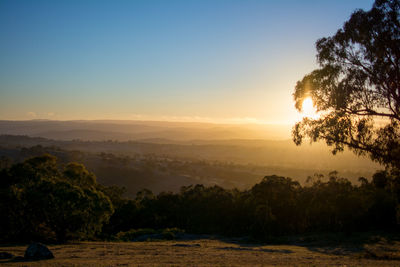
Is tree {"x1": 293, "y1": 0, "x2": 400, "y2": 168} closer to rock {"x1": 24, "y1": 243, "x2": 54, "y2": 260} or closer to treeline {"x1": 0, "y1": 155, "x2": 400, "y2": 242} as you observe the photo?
treeline {"x1": 0, "y1": 155, "x2": 400, "y2": 242}

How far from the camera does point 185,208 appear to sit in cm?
2623

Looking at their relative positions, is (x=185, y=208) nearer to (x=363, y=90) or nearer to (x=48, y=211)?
(x=48, y=211)

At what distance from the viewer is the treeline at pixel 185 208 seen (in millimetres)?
16516

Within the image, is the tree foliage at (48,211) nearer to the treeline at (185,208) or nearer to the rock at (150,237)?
the treeline at (185,208)

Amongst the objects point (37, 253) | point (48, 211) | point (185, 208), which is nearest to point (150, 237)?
point (48, 211)

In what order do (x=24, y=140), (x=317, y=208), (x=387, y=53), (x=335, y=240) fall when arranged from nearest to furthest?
(x=387, y=53) → (x=335, y=240) → (x=317, y=208) → (x=24, y=140)

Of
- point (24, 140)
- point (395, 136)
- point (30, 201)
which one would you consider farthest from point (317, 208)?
point (24, 140)

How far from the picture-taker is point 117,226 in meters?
24.8

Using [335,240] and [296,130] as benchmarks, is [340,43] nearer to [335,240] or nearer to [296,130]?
[296,130]

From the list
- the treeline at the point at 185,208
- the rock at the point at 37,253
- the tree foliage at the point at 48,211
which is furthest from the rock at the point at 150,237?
the rock at the point at 37,253

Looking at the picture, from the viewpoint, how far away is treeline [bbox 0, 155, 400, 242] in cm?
1652

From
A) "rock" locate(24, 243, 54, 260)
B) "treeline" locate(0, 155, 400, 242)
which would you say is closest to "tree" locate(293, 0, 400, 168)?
"treeline" locate(0, 155, 400, 242)

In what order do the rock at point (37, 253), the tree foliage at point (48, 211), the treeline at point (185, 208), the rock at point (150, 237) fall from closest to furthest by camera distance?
the rock at point (37, 253), the tree foliage at point (48, 211), the treeline at point (185, 208), the rock at point (150, 237)

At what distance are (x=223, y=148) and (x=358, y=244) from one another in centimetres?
12277
